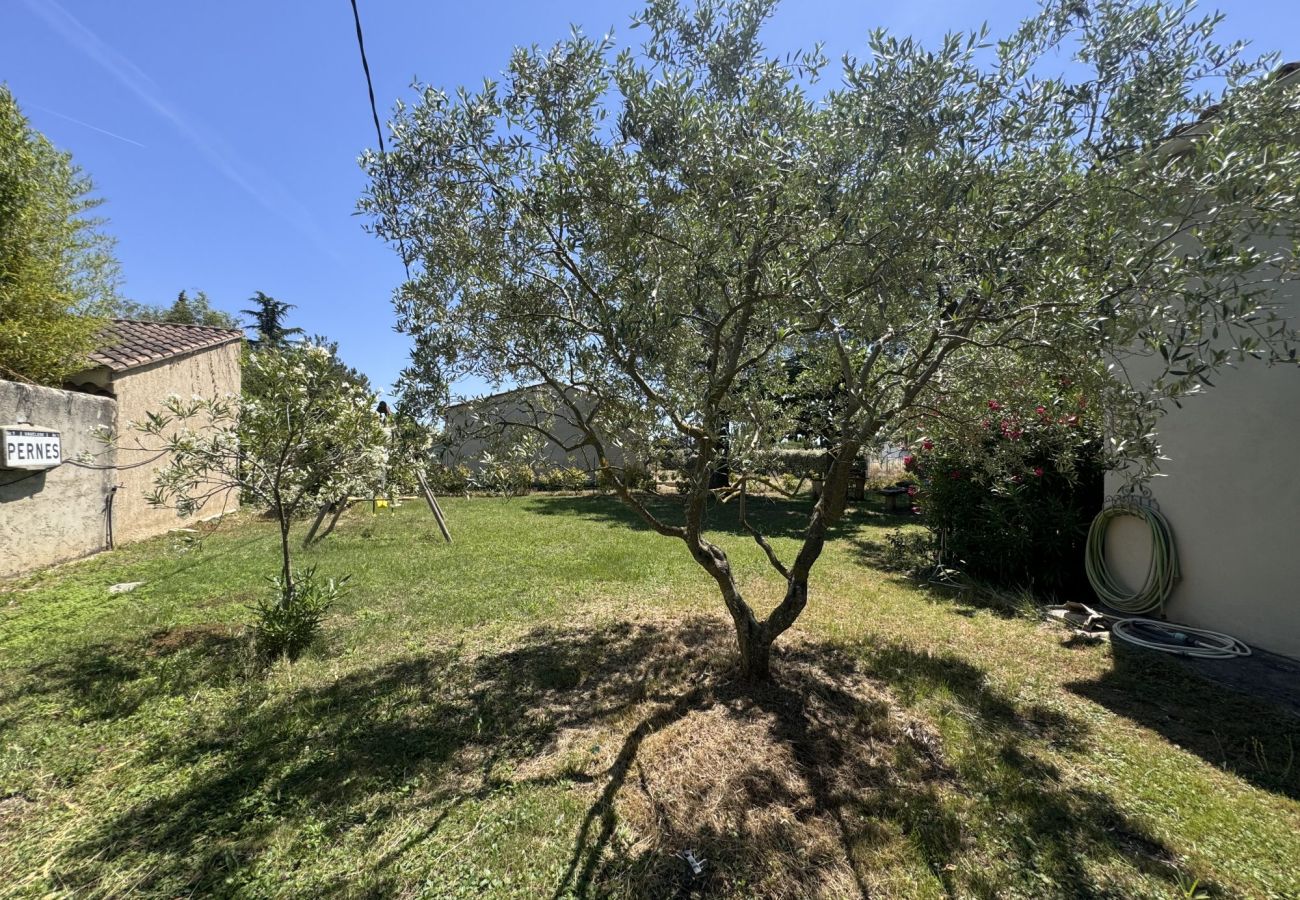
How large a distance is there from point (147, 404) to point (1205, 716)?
14.4 meters

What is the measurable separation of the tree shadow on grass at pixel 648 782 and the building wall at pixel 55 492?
4599mm

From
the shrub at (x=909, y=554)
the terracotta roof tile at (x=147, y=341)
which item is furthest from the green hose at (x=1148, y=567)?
the terracotta roof tile at (x=147, y=341)

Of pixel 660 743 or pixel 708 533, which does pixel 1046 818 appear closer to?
pixel 660 743

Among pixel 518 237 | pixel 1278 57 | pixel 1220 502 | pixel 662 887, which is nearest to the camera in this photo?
pixel 662 887

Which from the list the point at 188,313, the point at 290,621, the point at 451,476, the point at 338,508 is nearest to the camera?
the point at 451,476

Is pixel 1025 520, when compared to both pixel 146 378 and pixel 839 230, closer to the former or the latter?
pixel 839 230

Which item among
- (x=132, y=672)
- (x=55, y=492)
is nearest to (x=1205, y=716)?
(x=132, y=672)

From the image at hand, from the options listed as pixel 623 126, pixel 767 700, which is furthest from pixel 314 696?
pixel 623 126

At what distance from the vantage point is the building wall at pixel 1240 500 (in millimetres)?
4492

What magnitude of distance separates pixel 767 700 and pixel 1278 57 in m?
4.51

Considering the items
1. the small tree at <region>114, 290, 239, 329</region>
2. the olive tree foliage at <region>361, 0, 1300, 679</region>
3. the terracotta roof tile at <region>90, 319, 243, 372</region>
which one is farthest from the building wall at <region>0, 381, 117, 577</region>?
the small tree at <region>114, 290, 239, 329</region>

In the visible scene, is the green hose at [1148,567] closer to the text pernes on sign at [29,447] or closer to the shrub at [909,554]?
the shrub at [909,554]

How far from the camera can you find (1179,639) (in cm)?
493

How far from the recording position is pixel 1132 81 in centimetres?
272
